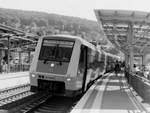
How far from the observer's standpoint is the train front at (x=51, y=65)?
13.6 meters

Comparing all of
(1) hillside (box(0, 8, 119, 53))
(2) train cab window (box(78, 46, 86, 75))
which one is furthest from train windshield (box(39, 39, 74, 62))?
(1) hillside (box(0, 8, 119, 53))

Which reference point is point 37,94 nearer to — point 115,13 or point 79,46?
point 79,46

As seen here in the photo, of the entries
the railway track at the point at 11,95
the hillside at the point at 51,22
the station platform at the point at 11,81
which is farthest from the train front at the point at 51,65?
the hillside at the point at 51,22

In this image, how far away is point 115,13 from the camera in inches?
787

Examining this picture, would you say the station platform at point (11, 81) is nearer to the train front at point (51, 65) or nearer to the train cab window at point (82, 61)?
the train front at point (51, 65)

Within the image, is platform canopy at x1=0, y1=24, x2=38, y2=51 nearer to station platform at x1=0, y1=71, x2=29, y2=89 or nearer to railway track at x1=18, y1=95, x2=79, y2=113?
station platform at x1=0, y1=71, x2=29, y2=89

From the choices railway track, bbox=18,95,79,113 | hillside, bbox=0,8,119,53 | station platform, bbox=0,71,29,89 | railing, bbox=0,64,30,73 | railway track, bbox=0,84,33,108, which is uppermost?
hillside, bbox=0,8,119,53

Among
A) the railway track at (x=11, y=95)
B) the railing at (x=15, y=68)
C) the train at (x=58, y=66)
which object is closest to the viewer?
the train at (x=58, y=66)

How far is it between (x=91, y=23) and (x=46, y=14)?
89.2 ft

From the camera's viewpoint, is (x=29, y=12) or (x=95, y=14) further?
(x=29, y=12)

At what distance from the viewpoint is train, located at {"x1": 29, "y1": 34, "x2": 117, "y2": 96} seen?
13.5 metres

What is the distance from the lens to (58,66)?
1375cm

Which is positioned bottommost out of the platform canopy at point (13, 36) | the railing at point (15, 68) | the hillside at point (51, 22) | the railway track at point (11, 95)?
the railway track at point (11, 95)

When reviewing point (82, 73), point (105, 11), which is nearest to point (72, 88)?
point (82, 73)
